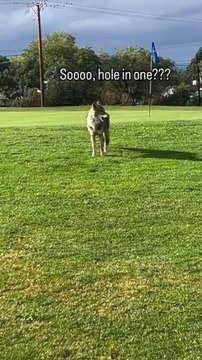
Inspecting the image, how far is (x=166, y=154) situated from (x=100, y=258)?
18.3 feet

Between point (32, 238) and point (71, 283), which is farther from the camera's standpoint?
point (32, 238)

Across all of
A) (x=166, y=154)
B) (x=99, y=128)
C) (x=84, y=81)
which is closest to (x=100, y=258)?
(x=166, y=154)

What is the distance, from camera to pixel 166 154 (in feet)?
34.7

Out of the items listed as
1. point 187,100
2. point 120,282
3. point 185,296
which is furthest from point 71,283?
point 187,100

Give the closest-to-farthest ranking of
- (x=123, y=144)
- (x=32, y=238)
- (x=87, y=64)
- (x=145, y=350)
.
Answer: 1. (x=145, y=350)
2. (x=32, y=238)
3. (x=123, y=144)
4. (x=87, y=64)

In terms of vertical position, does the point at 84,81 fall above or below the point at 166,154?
above

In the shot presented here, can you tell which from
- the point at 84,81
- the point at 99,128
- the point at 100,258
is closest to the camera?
the point at 100,258

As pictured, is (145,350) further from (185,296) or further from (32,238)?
(32,238)

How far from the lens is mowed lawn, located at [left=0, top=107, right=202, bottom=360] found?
12.5 feet

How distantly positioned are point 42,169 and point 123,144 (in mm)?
2821

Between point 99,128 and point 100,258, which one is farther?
point 99,128

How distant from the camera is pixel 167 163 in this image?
9633 mm

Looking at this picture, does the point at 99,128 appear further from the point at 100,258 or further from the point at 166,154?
the point at 100,258

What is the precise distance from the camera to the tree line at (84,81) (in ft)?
173
